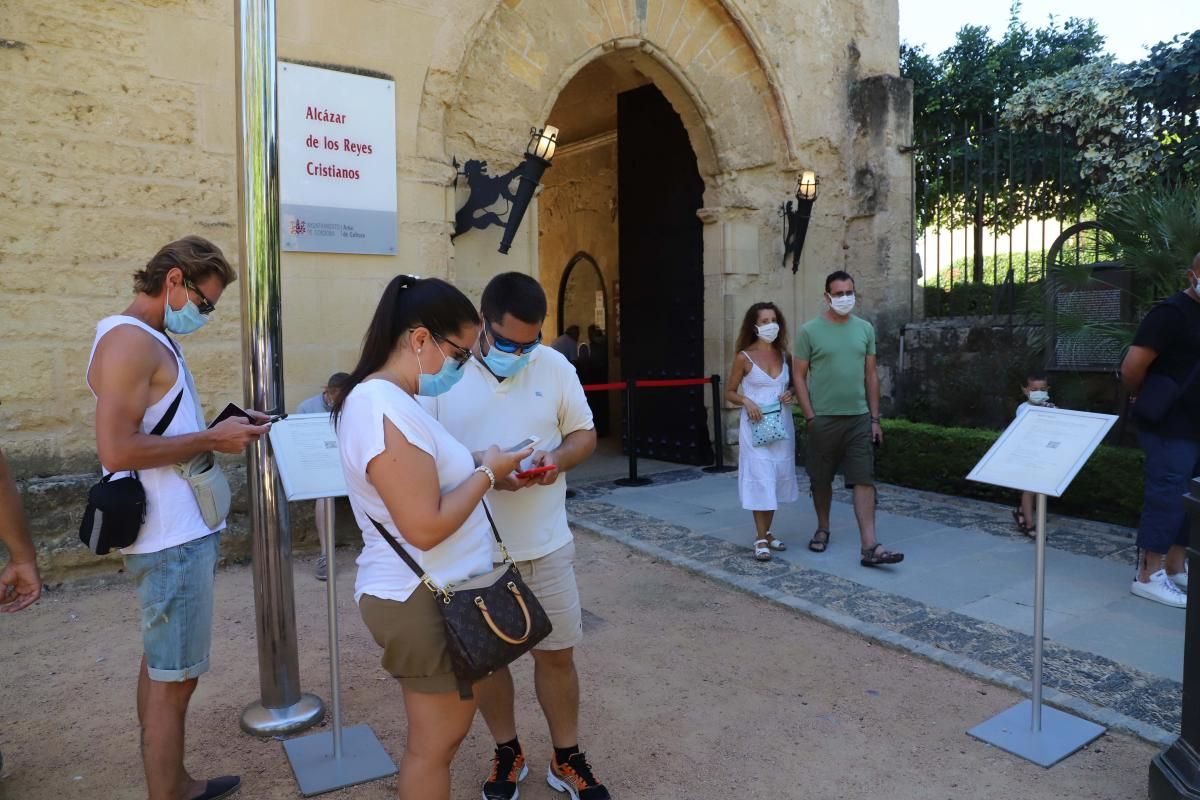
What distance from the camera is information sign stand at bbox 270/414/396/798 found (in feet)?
9.37

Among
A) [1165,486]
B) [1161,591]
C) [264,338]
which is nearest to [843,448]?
[1165,486]

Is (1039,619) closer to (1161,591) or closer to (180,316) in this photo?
(1161,591)

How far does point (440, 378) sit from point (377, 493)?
0.36m

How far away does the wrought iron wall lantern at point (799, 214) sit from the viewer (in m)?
8.66

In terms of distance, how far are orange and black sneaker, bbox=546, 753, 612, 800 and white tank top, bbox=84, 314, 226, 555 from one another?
1.32 m

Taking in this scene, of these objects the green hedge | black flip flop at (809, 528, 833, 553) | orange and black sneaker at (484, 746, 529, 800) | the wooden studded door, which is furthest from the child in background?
orange and black sneaker at (484, 746, 529, 800)

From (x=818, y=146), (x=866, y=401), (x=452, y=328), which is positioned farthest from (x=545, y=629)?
(x=818, y=146)

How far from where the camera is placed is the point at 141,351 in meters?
2.39

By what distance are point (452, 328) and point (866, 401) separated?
153 inches

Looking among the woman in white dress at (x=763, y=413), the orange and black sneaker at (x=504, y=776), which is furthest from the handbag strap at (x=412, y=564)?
the woman in white dress at (x=763, y=413)

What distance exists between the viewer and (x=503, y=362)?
8.36 feet

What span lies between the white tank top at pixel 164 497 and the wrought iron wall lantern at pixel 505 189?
4.24 meters

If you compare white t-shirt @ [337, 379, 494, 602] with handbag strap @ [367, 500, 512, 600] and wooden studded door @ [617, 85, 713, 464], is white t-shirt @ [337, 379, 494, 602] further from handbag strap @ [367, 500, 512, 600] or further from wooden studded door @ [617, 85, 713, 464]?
wooden studded door @ [617, 85, 713, 464]

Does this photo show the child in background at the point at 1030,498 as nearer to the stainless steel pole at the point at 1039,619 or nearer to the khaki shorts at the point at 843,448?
the khaki shorts at the point at 843,448
